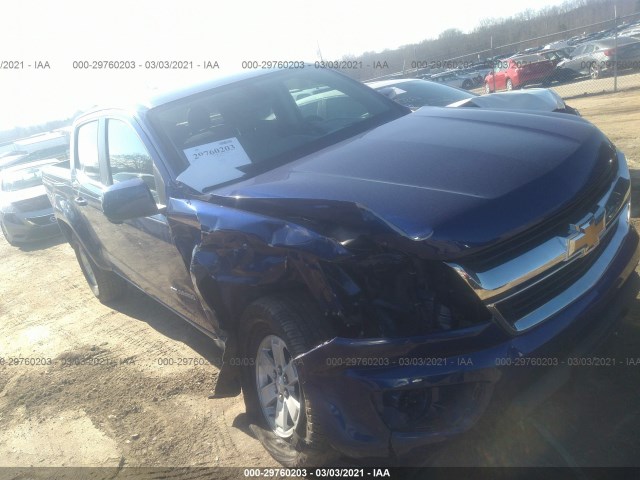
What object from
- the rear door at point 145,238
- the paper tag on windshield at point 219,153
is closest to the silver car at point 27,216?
the rear door at point 145,238

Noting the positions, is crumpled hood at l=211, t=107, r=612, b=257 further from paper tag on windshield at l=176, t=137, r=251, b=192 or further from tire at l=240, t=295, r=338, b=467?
tire at l=240, t=295, r=338, b=467

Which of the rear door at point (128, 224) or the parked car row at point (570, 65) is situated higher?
the parked car row at point (570, 65)

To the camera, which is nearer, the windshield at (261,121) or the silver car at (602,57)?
the windshield at (261,121)

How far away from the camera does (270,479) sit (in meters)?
2.81

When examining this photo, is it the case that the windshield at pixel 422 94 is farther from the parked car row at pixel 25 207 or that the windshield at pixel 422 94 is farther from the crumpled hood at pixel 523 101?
the parked car row at pixel 25 207

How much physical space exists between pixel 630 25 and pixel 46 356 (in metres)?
32.3

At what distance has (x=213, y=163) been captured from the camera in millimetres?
3197

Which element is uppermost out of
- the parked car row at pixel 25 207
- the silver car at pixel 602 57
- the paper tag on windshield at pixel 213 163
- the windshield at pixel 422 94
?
the silver car at pixel 602 57

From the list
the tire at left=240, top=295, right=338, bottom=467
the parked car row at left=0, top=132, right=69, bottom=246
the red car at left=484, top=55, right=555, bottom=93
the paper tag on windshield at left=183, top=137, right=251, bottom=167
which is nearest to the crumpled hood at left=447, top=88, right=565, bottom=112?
the paper tag on windshield at left=183, top=137, right=251, bottom=167

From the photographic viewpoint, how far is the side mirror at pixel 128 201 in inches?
123

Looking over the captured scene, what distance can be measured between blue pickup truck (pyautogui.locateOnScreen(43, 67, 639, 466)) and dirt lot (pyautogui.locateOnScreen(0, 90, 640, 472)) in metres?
0.32

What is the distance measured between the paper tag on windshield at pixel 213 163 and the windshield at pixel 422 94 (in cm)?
368

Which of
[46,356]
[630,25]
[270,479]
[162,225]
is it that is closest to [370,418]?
[270,479]

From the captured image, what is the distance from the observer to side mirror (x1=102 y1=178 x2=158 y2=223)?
313cm
